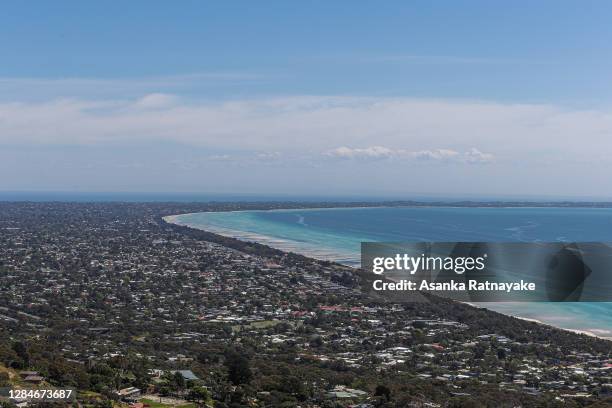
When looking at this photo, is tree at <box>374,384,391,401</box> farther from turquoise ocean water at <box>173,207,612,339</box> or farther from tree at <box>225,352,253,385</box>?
turquoise ocean water at <box>173,207,612,339</box>

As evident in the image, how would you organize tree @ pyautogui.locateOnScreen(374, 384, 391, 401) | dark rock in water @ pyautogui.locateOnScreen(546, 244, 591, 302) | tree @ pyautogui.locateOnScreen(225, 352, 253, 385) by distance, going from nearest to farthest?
tree @ pyautogui.locateOnScreen(374, 384, 391, 401) < tree @ pyautogui.locateOnScreen(225, 352, 253, 385) < dark rock in water @ pyautogui.locateOnScreen(546, 244, 591, 302)

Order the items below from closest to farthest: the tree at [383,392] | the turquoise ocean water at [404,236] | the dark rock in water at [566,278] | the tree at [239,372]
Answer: the tree at [383,392] < the tree at [239,372] < the turquoise ocean water at [404,236] < the dark rock in water at [566,278]

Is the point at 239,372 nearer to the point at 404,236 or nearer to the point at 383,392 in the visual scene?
the point at 383,392

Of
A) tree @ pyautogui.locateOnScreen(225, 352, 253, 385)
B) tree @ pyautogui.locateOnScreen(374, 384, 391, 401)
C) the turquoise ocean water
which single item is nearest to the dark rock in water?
the turquoise ocean water

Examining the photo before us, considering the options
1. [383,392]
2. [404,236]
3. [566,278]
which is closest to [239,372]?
[383,392]

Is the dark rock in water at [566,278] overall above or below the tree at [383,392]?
above

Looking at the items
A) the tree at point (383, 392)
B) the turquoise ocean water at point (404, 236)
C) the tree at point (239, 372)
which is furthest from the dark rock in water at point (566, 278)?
the tree at point (239, 372)

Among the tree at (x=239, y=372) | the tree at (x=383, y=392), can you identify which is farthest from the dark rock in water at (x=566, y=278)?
the tree at (x=239, y=372)

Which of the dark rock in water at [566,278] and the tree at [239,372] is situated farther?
the dark rock in water at [566,278]

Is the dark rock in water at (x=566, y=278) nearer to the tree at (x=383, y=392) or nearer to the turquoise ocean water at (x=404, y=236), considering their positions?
the turquoise ocean water at (x=404, y=236)

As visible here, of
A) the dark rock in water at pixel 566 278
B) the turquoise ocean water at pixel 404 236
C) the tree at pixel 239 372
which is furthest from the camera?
the dark rock in water at pixel 566 278

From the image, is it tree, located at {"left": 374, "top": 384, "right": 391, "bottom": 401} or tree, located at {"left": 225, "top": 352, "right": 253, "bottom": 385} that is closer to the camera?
tree, located at {"left": 374, "top": 384, "right": 391, "bottom": 401}
